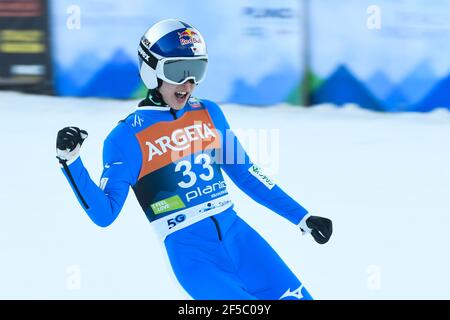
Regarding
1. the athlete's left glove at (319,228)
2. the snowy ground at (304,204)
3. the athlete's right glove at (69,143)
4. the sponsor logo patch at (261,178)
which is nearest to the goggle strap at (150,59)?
the athlete's right glove at (69,143)

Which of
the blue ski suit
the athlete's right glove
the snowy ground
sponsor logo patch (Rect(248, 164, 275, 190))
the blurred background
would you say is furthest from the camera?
the blurred background

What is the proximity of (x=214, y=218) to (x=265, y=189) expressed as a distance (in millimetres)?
319

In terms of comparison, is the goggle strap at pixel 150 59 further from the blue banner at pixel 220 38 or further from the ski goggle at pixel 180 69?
the blue banner at pixel 220 38

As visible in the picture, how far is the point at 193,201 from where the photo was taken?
3.76 meters

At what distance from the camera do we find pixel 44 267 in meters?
4.99

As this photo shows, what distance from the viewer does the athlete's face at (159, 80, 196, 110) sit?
376 centimetres

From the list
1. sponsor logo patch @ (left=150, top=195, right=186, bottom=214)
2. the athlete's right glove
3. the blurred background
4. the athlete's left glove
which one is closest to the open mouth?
sponsor logo patch @ (left=150, top=195, right=186, bottom=214)

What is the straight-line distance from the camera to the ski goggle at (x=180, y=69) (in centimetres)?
367

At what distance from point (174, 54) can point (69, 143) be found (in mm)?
613

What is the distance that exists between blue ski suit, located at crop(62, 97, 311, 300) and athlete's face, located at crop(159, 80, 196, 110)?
5 centimetres

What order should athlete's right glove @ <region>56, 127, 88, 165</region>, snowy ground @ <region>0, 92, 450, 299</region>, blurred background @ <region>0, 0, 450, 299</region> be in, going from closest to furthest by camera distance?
athlete's right glove @ <region>56, 127, 88, 165</region> → snowy ground @ <region>0, 92, 450, 299</region> → blurred background @ <region>0, 0, 450, 299</region>

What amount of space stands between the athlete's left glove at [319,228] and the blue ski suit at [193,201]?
0.17 ft

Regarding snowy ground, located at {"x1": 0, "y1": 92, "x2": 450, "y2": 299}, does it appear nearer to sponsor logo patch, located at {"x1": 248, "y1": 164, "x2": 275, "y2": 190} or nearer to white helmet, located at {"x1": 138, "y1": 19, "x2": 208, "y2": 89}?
sponsor logo patch, located at {"x1": 248, "y1": 164, "x2": 275, "y2": 190}
